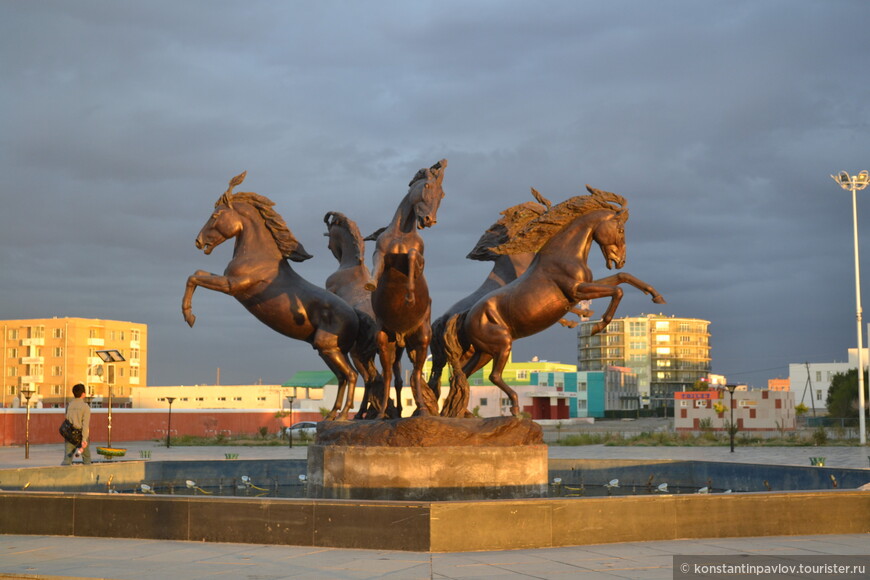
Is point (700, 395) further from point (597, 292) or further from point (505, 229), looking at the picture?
point (597, 292)

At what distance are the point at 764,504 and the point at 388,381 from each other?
18.4 ft

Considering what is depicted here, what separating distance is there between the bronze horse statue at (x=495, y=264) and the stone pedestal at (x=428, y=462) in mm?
1274

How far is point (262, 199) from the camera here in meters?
13.8

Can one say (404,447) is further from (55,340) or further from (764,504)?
(55,340)

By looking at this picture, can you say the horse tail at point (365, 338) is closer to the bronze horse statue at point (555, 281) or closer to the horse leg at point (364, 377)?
the horse leg at point (364, 377)

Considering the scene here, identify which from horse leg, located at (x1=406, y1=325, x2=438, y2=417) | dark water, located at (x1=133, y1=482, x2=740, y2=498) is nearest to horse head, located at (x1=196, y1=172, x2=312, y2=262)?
horse leg, located at (x1=406, y1=325, x2=438, y2=417)

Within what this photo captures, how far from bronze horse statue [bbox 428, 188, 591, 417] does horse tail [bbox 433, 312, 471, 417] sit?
0.07 feet

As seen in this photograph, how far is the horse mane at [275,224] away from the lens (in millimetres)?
13703

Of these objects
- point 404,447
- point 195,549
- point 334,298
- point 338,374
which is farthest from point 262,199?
point 195,549

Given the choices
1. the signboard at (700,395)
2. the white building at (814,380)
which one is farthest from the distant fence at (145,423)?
the white building at (814,380)

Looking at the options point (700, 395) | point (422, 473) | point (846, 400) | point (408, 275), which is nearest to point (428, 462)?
point (422, 473)

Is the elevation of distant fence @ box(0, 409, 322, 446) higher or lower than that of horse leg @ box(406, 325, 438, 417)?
lower

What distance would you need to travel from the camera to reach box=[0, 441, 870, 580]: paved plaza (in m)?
7.83

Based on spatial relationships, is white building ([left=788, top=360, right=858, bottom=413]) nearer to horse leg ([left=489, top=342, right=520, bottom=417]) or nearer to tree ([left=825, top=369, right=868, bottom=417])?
tree ([left=825, top=369, right=868, bottom=417])
